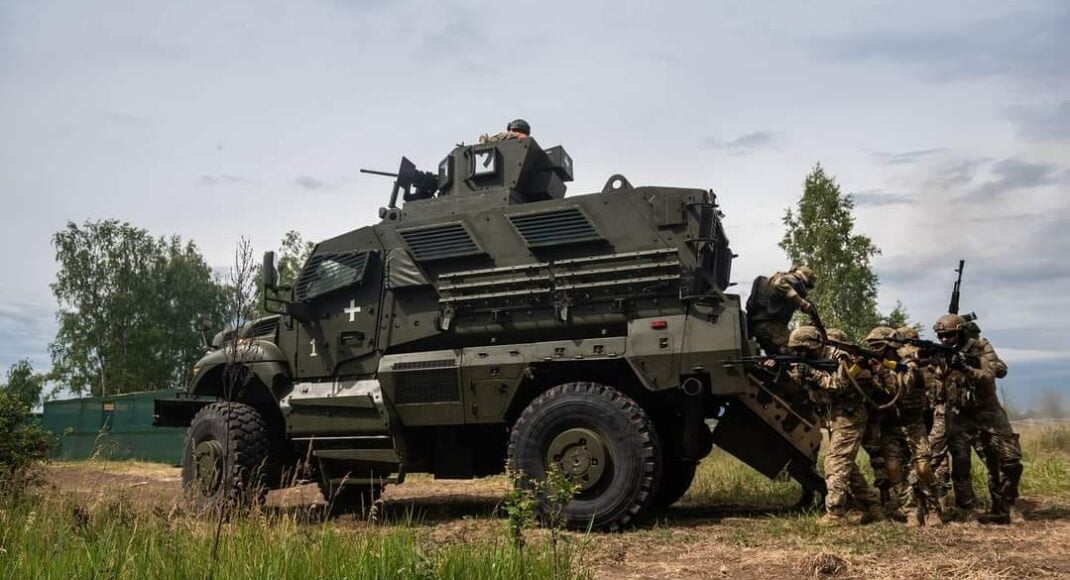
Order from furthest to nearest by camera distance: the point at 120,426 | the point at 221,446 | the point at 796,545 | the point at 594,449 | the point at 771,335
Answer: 1. the point at 120,426
2. the point at 221,446
3. the point at 771,335
4. the point at 594,449
5. the point at 796,545

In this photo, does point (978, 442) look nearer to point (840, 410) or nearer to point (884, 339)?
point (884, 339)

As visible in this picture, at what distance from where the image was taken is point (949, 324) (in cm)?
794

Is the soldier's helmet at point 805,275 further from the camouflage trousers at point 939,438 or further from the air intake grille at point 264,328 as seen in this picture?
the air intake grille at point 264,328

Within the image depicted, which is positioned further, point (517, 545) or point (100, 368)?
point (100, 368)

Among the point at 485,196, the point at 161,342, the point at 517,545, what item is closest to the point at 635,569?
the point at 517,545

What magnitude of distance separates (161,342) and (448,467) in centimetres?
3520

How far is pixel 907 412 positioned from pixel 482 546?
470 cm

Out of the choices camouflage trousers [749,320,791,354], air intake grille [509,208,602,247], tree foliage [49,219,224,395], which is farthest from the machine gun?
tree foliage [49,219,224,395]

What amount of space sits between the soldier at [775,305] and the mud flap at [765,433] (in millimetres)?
869

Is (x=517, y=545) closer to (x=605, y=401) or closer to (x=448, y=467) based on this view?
(x=605, y=401)

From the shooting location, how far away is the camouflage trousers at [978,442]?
764 centimetres

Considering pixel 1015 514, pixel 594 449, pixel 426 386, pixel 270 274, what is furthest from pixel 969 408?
pixel 270 274

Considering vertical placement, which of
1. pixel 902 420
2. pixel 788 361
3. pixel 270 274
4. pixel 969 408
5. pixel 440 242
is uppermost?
pixel 440 242

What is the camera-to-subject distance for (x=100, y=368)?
39125 millimetres
